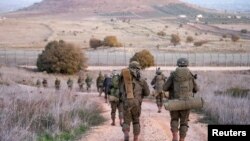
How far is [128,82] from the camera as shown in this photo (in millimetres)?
12414

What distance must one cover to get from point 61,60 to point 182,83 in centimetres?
4001

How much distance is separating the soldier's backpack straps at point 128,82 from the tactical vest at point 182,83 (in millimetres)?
982

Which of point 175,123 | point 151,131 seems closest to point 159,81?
point 151,131

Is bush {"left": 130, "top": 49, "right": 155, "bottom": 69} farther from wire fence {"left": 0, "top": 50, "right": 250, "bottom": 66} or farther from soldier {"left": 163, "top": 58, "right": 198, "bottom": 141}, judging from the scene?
soldier {"left": 163, "top": 58, "right": 198, "bottom": 141}

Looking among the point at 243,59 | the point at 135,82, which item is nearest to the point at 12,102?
the point at 135,82

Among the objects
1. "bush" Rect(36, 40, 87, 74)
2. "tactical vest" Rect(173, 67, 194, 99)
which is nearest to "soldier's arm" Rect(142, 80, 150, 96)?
"tactical vest" Rect(173, 67, 194, 99)

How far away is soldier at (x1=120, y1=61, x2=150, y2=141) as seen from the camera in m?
12.4

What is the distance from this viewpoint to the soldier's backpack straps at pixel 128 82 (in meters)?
12.4

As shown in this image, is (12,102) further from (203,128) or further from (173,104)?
(203,128)

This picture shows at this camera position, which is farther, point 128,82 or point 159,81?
point 159,81

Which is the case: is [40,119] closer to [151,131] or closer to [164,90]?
[151,131]

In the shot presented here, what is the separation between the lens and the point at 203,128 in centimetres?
1576

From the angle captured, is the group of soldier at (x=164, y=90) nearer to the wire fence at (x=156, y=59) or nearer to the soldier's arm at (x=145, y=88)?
the soldier's arm at (x=145, y=88)

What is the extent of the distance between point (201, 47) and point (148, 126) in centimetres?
6703
